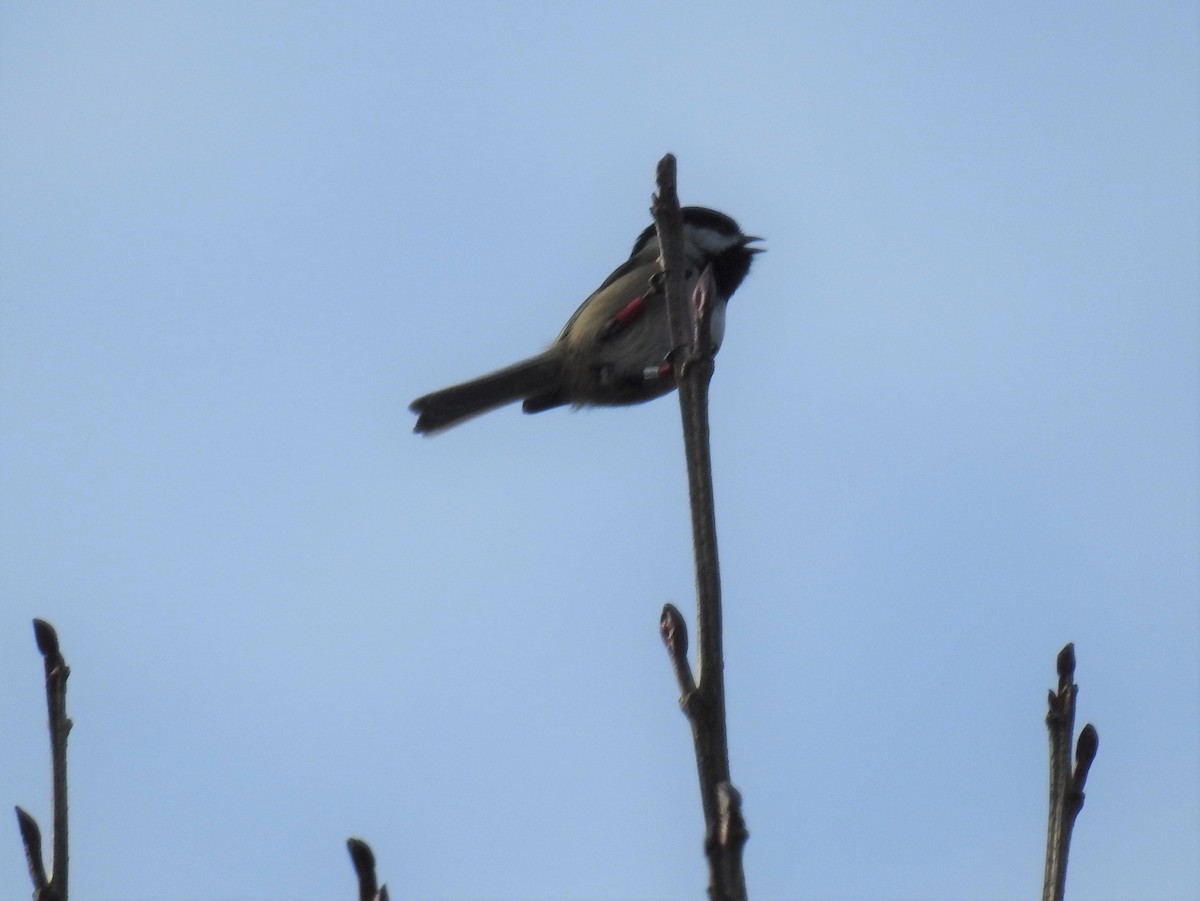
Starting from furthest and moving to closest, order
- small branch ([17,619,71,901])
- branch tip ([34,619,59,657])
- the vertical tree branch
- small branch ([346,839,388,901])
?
branch tip ([34,619,59,657])
small branch ([17,619,71,901])
small branch ([346,839,388,901])
the vertical tree branch

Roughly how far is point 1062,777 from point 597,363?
16.8 feet

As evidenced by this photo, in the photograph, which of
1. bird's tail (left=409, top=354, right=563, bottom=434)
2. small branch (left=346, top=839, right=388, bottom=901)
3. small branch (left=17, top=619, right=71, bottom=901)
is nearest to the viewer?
small branch (left=346, top=839, right=388, bottom=901)

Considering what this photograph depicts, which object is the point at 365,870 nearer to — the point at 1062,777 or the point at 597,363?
the point at 1062,777

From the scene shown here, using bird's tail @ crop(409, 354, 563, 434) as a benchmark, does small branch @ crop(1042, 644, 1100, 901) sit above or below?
below

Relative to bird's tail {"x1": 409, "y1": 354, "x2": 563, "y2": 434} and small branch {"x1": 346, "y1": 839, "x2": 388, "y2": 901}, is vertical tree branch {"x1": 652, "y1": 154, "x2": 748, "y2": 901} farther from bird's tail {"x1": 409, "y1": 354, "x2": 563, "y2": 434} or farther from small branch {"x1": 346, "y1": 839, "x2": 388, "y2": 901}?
bird's tail {"x1": 409, "y1": 354, "x2": 563, "y2": 434}

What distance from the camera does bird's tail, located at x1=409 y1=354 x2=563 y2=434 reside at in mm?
6672

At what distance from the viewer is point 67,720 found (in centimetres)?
201

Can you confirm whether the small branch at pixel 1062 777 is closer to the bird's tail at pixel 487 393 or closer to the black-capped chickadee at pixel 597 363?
the black-capped chickadee at pixel 597 363

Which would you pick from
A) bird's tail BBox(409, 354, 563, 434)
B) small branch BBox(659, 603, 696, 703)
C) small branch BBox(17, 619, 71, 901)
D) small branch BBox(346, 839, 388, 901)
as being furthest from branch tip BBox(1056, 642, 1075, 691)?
bird's tail BBox(409, 354, 563, 434)

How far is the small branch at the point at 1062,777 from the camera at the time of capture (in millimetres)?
1903

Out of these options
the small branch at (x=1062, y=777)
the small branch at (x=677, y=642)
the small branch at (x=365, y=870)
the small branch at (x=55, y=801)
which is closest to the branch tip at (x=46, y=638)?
the small branch at (x=55, y=801)

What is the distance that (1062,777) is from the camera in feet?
6.56

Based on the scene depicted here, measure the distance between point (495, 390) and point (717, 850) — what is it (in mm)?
5531

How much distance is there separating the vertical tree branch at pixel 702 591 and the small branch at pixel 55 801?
2.81 feet
